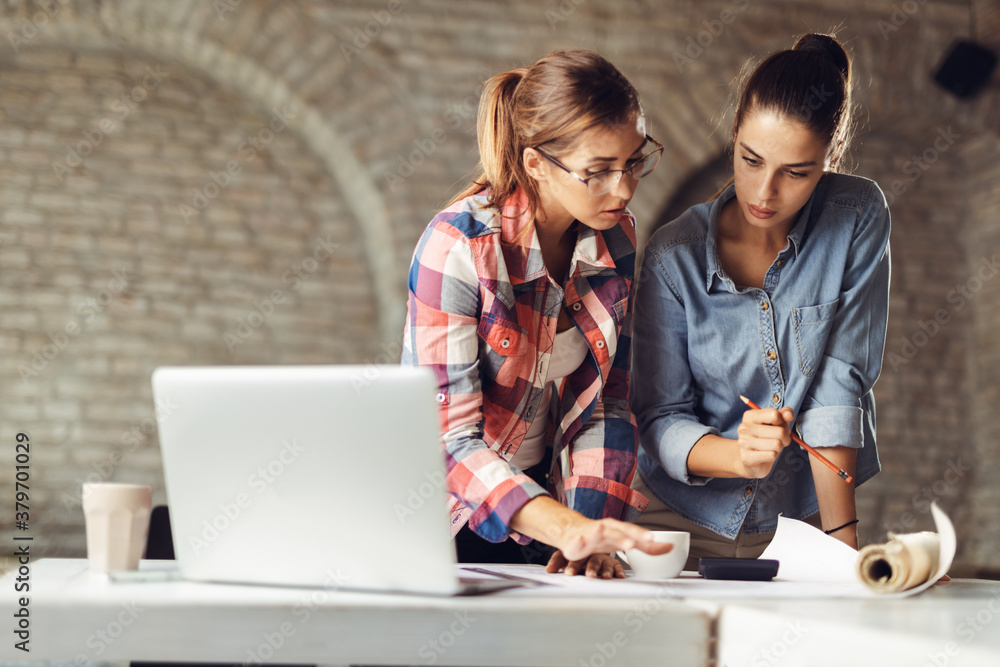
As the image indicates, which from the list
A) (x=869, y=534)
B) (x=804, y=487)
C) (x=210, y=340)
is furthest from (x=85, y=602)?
(x=869, y=534)

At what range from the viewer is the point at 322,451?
0.81 m

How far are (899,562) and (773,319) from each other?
676mm

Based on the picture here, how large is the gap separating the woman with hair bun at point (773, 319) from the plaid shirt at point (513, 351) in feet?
0.41

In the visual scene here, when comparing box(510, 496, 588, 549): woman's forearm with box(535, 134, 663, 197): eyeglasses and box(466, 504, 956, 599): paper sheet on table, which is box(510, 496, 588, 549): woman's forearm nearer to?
box(466, 504, 956, 599): paper sheet on table

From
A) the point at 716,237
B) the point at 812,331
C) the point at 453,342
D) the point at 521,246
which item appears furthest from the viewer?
the point at 716,237

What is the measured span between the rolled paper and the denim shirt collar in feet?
2.29

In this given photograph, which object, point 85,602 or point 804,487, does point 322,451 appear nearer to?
point 85,602

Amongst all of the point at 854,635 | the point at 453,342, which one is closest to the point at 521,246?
the point at 453,342

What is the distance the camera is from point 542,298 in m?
1.43

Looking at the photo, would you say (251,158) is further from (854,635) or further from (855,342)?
(854,635)

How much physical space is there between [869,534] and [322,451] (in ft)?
12.2

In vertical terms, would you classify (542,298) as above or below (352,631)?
above

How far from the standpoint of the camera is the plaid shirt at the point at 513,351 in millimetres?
1233

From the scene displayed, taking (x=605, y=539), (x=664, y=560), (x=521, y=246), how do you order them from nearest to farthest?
(x=605, y=539) → (x=664, y=560) → (x=521, y=246)
